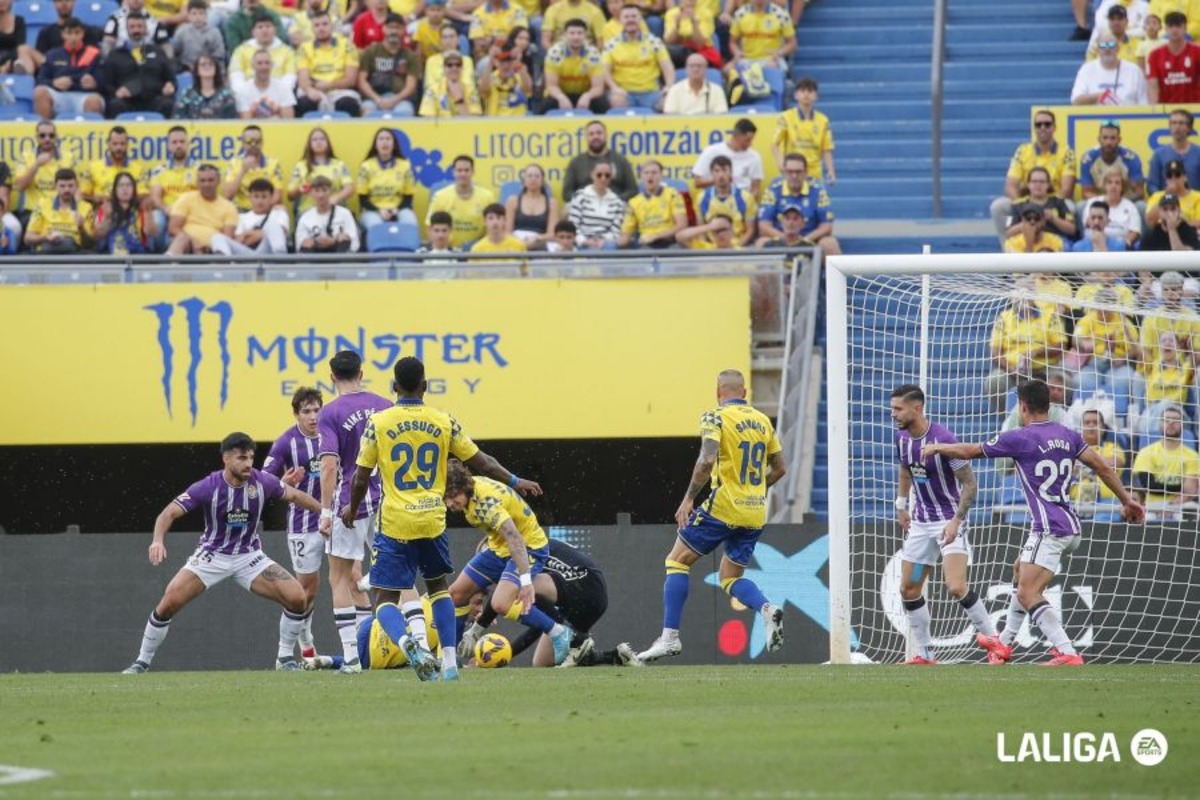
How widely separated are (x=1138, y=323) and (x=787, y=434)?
338 cm

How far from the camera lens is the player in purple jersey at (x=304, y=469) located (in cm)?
1581

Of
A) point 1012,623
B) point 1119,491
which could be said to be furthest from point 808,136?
point 1119,491

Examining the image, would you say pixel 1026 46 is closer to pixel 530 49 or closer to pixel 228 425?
pixel 530 49

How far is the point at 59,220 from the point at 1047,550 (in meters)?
11.0

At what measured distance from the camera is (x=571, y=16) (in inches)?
897

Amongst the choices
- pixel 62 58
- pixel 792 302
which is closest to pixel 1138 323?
pixel 792 302

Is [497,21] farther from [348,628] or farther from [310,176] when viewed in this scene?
[348,628]

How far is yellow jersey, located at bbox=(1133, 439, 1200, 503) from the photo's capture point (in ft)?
54.9

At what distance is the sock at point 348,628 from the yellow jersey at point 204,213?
6.86 m

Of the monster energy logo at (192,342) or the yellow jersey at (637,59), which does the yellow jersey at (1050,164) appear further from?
the monster energy logo at (192,342)

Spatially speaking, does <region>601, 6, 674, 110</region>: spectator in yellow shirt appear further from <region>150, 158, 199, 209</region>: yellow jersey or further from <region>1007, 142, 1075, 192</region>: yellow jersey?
<region>150, 158, 199, 209</region>: yellow jersey

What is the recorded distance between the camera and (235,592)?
717 inches

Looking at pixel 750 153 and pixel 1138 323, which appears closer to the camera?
pixel 1138 323

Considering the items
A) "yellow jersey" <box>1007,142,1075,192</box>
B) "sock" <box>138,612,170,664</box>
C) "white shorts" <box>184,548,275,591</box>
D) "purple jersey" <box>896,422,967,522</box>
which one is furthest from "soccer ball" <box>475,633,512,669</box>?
"yellow jersey" <box>1007,142,1075,192</box>
